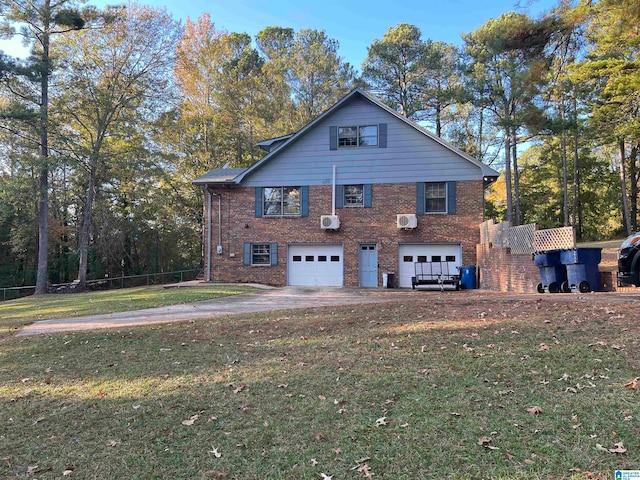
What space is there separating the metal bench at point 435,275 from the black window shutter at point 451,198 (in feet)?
6.82

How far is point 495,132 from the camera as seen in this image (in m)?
29.7

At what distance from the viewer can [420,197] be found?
16984mm

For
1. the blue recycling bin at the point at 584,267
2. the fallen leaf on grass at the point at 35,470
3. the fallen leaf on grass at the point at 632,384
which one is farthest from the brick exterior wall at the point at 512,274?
the fallen leaf on grass at the point at 35,470

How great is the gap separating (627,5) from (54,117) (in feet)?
74.6

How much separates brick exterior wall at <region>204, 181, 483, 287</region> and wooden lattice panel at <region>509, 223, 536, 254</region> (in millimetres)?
3675

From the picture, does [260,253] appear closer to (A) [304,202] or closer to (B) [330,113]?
(A) [304,202]

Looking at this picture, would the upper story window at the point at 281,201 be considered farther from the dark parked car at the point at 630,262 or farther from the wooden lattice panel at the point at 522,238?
the dark parked car at the point at 630,262

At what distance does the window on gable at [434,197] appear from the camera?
16.9 m

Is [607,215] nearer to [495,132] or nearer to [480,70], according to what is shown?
[495,132]

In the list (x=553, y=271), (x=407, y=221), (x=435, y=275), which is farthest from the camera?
(x=407, y=221)

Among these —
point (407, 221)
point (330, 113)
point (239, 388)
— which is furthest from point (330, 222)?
point (239, 388)

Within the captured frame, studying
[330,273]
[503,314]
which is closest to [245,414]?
[503,314]

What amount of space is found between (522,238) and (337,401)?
10.3 m

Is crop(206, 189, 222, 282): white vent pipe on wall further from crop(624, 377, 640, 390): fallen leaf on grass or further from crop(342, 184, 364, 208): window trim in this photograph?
crop(624, 377, 640, 390): fallen leaf on grass
